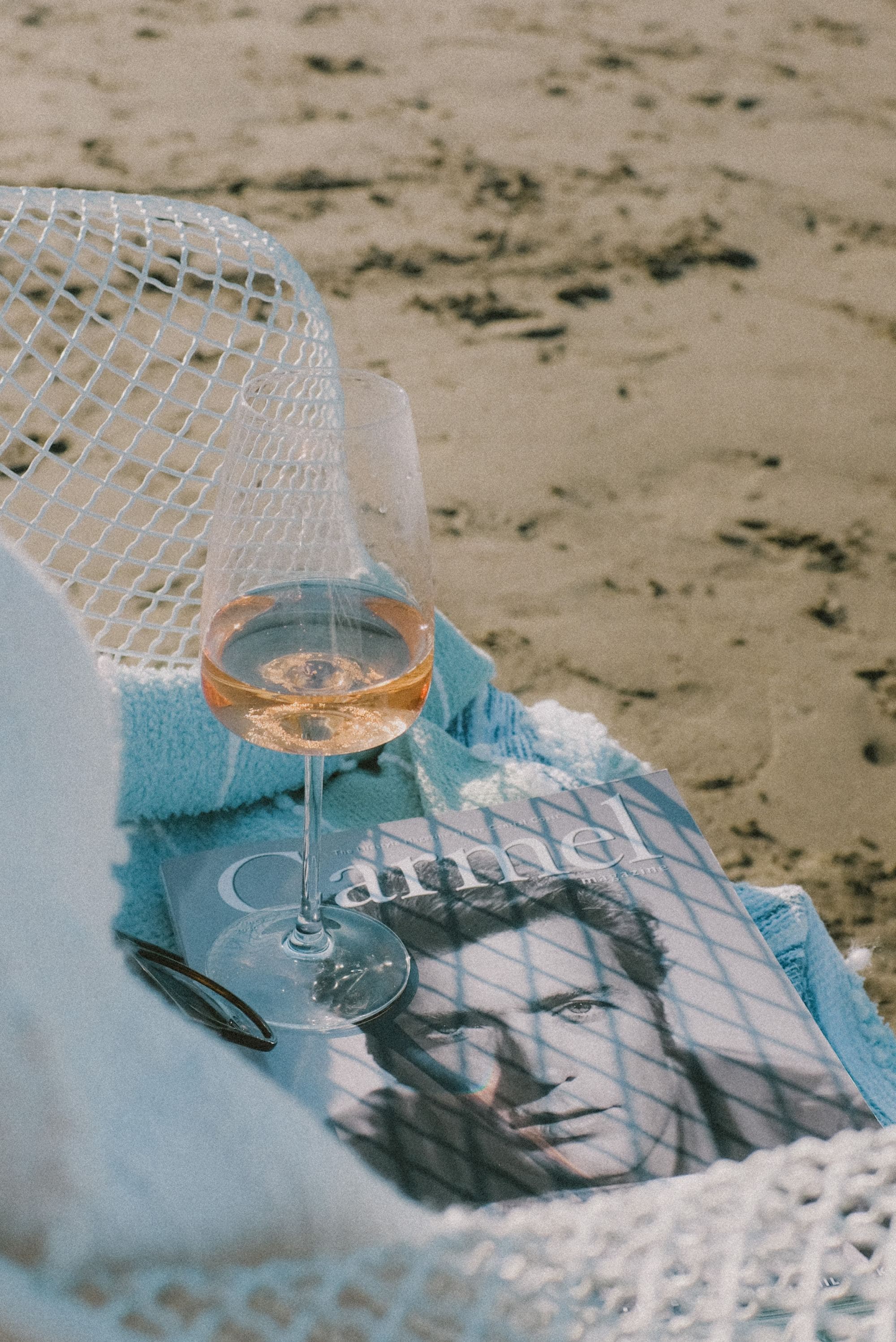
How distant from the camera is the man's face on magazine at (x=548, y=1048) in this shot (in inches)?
18.2

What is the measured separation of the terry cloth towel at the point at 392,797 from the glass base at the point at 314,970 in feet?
0.20

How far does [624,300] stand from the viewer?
6.33ft

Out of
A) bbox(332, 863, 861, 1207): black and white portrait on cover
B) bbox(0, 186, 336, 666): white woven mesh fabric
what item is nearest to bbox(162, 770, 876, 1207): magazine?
bbox(332, 863, 861, 1207): black and white portrait on cover

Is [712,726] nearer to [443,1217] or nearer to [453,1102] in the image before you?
[453,1102]

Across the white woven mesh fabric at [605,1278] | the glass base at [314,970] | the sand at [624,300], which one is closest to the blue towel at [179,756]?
the glass base at [314,970]

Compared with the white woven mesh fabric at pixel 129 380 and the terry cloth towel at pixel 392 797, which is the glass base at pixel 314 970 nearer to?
the terry cloth towel at pixel 392 797

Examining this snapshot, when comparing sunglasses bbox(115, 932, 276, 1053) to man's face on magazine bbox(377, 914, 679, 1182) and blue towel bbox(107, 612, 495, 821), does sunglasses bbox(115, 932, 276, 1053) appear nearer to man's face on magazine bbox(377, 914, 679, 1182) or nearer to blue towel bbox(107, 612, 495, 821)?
man's face on magazine bbox(377, 914, 679, 1182)

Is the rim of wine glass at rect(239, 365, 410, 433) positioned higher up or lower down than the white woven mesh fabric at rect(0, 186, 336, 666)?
higher up

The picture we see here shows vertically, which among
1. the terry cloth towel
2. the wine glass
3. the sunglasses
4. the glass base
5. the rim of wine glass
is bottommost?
the terry cloth towel

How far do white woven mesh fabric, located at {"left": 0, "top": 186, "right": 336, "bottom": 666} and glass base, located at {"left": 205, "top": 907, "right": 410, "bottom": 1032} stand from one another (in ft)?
0.61

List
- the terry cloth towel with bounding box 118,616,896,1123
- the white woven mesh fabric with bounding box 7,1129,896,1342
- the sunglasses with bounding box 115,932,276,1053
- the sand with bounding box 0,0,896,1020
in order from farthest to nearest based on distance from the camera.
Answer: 1. the sand with bounding box 0,0,896,1020
2. the terry cloth towel with bounding box 118,616,896,1123
3. the sunglasses with bounding box 115,932,276,1053
4. the white woven mesh fabric with bounding box 7,1129,896,1342

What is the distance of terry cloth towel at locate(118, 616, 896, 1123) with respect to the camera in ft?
2.09

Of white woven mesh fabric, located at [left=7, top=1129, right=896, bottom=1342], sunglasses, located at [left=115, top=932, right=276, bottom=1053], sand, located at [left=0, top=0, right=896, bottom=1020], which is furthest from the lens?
sand, located at [left=0, top=0, right=896, bottom=1020]

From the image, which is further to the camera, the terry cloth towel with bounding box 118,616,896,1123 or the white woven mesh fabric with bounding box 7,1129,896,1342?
the terry cloth towel with bounding box 118,616,896,1123
